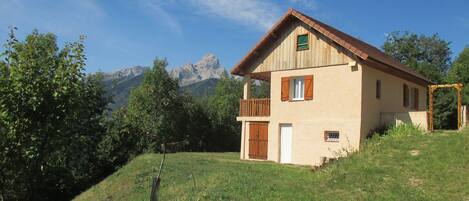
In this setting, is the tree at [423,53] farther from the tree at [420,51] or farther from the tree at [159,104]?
the tree at [159,104]

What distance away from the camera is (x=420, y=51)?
2085 inches

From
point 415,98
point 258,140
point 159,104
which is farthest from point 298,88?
point 159,104

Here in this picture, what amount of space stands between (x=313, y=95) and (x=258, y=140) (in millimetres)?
4160

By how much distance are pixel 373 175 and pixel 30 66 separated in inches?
438

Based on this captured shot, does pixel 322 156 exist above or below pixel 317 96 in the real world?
below

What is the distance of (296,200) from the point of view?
12875mm

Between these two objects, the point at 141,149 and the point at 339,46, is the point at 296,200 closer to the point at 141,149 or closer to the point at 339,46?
the point at 339,46

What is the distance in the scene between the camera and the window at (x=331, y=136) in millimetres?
21969

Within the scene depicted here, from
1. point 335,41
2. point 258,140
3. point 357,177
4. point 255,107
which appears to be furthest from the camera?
point 255,107

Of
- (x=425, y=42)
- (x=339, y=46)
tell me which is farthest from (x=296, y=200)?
(x=425, y=42)

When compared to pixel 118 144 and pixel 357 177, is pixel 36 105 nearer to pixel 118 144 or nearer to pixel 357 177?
pixel 357 177

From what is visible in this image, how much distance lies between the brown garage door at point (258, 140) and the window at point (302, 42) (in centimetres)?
454

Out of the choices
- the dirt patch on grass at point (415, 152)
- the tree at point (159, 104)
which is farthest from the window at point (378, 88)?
the tree at point (159, 104)

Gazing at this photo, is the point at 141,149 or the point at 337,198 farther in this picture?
the point at 141,149
